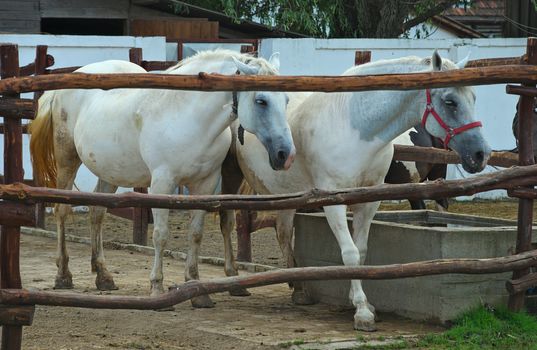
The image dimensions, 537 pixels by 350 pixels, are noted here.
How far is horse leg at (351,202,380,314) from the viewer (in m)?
7.25

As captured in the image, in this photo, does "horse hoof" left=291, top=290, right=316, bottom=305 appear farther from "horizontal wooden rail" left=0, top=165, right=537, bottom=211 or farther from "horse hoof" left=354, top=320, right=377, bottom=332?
"horizontal wooden rail" left=0, top=165, right=537, bottom=211

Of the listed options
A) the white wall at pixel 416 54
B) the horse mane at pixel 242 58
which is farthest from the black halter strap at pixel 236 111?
the white wall at pixel 416 54

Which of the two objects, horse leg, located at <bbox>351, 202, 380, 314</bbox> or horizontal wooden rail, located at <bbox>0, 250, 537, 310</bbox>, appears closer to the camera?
horizontal wooden rail, located at <bbox>0, 250, 537, 310</bbox>

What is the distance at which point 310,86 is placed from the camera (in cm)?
582

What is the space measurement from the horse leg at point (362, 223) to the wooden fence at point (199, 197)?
4.03ft

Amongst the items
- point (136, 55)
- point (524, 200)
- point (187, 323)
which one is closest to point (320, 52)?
point (136, 55)

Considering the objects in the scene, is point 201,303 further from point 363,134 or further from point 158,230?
point 363,134

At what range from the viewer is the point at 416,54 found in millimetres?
14523

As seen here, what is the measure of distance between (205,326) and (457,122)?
6.66 feet

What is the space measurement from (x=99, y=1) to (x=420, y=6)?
4.92 m

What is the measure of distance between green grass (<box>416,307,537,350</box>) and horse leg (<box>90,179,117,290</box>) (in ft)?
9.23

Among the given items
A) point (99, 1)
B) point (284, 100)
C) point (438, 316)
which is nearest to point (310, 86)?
point (284, 100)

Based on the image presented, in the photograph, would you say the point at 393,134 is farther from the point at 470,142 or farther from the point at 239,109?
the point at 239,109

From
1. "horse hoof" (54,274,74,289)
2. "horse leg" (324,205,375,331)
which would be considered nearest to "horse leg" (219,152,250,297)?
"horse hoof" (54,274,74,289)
